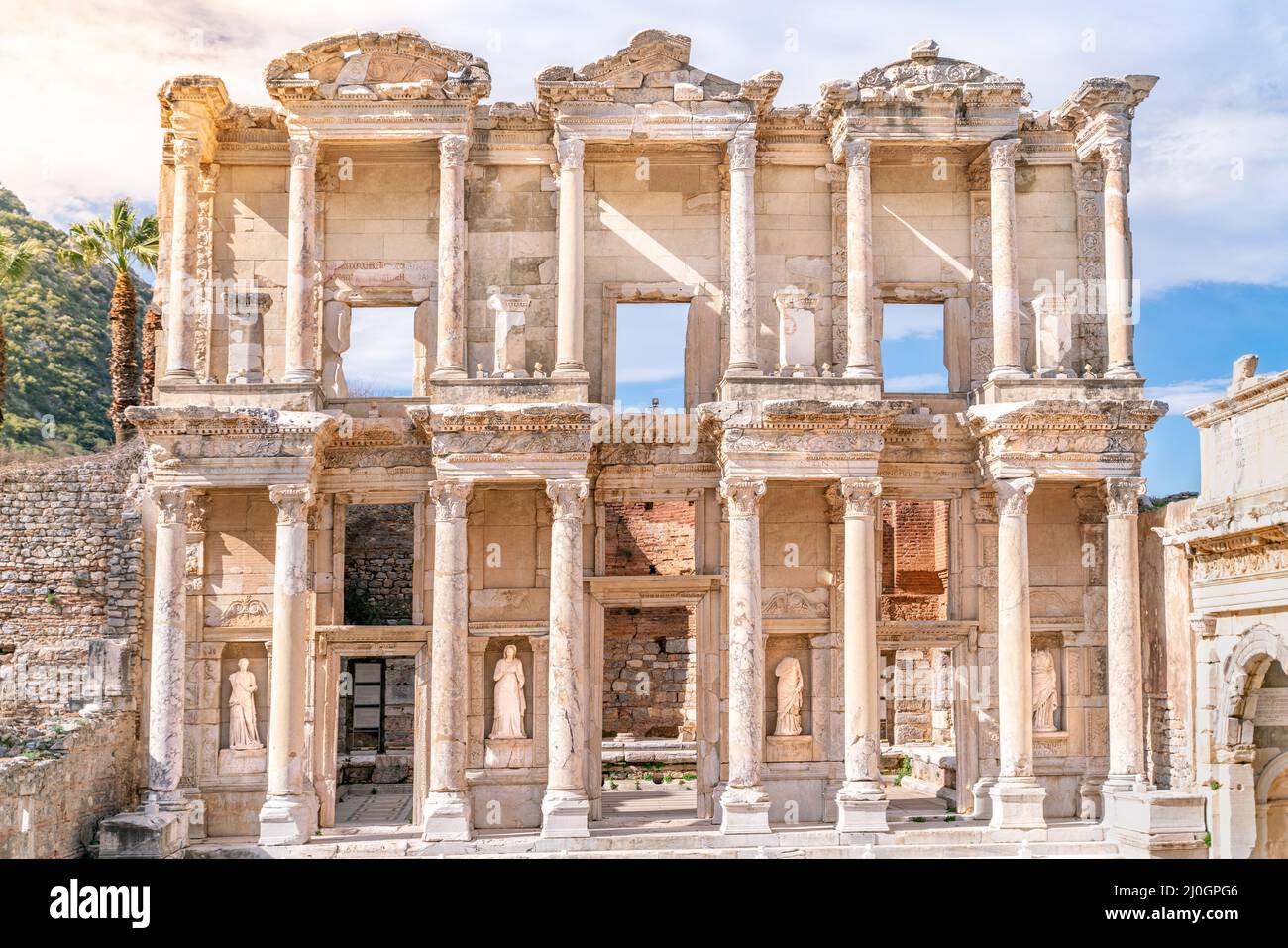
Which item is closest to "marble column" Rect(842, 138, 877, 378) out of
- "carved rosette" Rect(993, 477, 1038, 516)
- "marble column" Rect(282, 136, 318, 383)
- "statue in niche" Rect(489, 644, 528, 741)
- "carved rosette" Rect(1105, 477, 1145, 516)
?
"carved rosette" Rect(993, 477, 1038, 516)

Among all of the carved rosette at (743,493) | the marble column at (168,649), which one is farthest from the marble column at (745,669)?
the marble column at (168,649)

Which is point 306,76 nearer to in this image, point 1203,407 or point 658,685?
point 1203,407

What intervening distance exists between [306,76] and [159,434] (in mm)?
5332

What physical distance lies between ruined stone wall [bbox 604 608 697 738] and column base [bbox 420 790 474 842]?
11.8 meters

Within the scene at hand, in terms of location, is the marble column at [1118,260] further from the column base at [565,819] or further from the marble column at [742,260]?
the column base at [565,819]

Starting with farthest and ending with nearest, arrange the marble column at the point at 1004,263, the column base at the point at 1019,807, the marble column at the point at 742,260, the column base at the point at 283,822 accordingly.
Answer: the marble column at the point at 1004,263 → the marble column at the point at 742,260 → the column base at the point at 1019,807 → the column base at the point at 283,822

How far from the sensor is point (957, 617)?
21953 mm

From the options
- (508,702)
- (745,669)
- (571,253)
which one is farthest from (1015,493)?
(508,702)

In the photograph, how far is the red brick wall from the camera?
109 feet

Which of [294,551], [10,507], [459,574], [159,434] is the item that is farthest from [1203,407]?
[10,507]

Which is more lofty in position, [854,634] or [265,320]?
[265,320]

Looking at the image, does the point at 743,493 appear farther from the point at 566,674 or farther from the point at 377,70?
the point at 377,70

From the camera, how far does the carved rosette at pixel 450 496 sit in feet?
66.5

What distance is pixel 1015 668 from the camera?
20.5 metres
